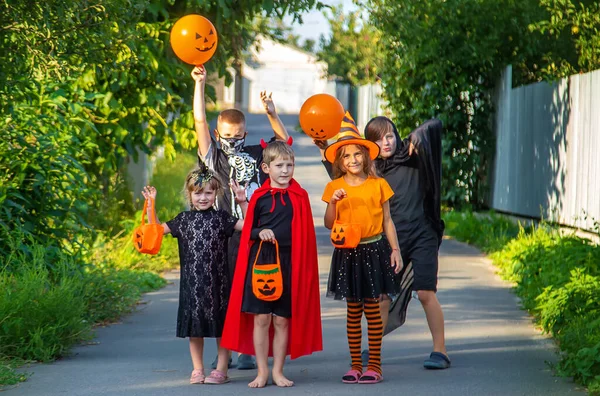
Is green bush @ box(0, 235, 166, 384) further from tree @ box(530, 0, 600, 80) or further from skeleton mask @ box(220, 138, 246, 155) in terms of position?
tree @ box(530, 0, 600, 80)

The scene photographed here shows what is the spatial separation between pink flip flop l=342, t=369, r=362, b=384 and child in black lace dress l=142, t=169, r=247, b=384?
0.75 meters

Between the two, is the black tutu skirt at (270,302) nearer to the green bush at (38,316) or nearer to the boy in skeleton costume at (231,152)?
the boy in skeleton costume at (231,152)

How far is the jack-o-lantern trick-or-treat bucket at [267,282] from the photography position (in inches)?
252

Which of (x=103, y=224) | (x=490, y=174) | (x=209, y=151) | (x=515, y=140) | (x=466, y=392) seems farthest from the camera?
(x=490, y=174)

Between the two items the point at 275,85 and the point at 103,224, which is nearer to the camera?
the point at 103,224

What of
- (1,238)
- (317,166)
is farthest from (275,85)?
(1,238)

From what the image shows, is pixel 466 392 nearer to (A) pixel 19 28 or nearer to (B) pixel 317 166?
(A) pixel 19 28

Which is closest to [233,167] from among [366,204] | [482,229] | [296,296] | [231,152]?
[231,152]

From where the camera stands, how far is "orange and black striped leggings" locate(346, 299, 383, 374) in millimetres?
6730

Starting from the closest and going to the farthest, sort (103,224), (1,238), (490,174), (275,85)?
(1,238) → (103,224) → (490,174) → (275,85)

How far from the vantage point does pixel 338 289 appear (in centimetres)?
671

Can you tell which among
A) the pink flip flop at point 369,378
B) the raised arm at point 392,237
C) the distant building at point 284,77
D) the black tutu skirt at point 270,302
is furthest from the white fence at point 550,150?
the distant building at point 284,77

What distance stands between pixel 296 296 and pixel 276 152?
90cm

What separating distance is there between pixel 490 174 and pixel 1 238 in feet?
30.3
